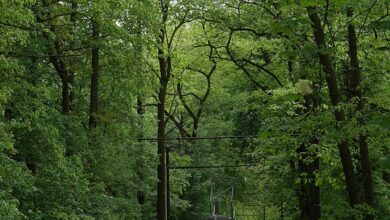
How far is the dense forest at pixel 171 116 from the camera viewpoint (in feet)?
21.3

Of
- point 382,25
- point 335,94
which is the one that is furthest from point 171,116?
point 382,25

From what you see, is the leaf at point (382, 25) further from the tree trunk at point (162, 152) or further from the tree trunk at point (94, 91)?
the tree trunk at point (162, 152)

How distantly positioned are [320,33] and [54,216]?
23.9 ft

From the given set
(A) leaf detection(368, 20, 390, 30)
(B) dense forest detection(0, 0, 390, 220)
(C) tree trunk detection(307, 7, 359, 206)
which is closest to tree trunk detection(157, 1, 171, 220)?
(B) dense forest detection(0, 0, 390, 220)

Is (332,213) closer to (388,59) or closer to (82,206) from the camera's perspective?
(82,206)

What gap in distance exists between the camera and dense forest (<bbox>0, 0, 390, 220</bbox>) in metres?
6.48

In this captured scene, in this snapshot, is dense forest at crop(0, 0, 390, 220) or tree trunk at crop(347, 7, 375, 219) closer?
dense forest at crop(0, 0, 390, 220)

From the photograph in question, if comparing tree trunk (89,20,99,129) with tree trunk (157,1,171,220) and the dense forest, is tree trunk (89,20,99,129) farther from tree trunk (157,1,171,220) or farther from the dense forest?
tree trunk (157,1,171,220)

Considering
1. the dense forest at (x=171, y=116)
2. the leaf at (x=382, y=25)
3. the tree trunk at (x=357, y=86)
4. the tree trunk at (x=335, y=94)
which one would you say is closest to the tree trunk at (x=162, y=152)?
the dense forest at (x=171, y=116)

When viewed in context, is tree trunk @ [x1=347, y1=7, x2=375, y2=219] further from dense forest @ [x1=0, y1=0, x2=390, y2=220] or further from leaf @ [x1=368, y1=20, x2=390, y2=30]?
leaf @ [x1=368, y1=20, x2=390, y2=30]

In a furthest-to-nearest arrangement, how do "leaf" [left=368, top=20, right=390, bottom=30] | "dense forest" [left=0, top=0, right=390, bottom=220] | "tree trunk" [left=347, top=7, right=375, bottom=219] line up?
"tree trunk" [left=347, top=7, right=375, bottom=219], "dense forest" [left=0, top=0, right=390, bottom=220], "leaf" [left=368, top=20, right=390, bottom=30]

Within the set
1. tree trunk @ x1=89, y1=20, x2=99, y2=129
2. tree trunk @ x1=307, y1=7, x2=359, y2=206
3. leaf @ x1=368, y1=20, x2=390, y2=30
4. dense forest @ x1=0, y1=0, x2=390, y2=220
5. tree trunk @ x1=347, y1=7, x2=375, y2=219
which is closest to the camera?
leaf @ x1=368, y1=20, x2=390, y2=30

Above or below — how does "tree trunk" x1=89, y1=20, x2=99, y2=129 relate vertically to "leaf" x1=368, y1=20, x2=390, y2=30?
above

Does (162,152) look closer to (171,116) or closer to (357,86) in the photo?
(171,116)
